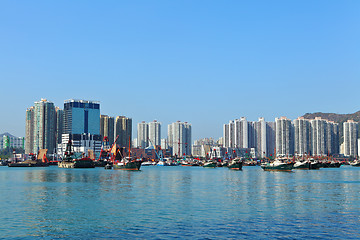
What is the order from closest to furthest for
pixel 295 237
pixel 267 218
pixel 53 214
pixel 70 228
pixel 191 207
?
pixel 295 237 < pixel 70 228 < pixel 267 218 < pixel 53 214 < pixel 191 207

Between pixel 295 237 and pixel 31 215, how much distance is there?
Result: 30318 millimetres

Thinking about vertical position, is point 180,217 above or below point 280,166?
above

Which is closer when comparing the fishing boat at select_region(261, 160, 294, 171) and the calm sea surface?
the calm sea surface

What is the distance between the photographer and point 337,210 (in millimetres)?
50750

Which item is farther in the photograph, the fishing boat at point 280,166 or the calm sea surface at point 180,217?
the fishing boat at point 280,166

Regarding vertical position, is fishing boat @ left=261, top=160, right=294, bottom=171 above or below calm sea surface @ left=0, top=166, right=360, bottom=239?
below

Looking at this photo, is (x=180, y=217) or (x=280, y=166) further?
(x=280, y=166)

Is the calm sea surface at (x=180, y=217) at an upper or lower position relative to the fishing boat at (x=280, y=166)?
upper

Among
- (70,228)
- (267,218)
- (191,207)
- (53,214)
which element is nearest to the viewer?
(70,228)

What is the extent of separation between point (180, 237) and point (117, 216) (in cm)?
1337

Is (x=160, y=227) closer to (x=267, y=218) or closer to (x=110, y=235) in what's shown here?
(x=110, y=235)

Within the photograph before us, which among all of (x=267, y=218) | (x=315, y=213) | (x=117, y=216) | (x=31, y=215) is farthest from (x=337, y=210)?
(x=31, y=215)

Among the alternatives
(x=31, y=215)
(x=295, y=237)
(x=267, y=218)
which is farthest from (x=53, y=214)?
(x=295, y=237)

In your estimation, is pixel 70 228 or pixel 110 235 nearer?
pixel 110 235
